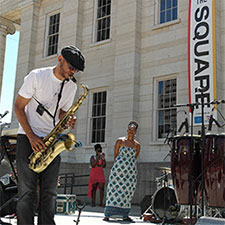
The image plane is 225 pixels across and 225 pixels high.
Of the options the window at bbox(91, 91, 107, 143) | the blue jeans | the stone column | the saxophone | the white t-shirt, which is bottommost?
the blue jeans

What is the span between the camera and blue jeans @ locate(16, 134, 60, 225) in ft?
12.3

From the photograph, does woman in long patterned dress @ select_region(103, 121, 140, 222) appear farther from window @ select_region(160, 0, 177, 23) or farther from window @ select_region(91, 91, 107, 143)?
window @ select_region(160, 0, 177, 23)

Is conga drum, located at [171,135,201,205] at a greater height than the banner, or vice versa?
the banner

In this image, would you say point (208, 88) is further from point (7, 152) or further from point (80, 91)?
point (7, 152)

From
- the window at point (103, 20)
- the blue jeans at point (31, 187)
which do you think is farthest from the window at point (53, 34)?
the blue jeans at point (31, 187)

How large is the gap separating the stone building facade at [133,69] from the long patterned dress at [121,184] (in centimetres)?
495

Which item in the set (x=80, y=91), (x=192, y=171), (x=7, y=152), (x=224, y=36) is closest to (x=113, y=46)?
(x=80, y=91)

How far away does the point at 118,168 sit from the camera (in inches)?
337

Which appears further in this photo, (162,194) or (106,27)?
(106,27)

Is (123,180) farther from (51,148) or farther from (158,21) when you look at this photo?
(158,21)

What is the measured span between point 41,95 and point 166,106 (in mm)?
10983

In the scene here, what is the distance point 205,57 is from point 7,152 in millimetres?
9208

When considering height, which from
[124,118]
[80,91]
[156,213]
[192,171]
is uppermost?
[80,91]

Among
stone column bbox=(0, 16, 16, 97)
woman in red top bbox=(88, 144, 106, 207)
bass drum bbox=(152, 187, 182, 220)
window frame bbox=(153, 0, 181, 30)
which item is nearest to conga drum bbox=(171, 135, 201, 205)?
bass drum bbox=(152, 187, 182, 220)
